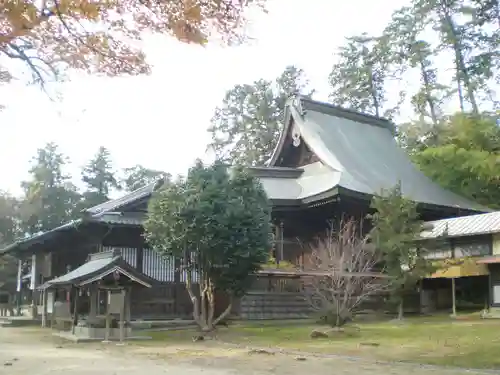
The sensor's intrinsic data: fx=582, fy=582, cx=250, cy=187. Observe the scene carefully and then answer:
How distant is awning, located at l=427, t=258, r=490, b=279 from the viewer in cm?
2070

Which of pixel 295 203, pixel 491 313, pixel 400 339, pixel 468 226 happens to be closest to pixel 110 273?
pixel 400 339

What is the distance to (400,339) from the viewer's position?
567 inches

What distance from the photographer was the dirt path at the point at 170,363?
973 cm

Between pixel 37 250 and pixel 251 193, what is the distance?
13.1 meters

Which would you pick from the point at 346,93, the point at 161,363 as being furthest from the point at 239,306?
the point at 346,93

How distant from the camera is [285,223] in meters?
24.8

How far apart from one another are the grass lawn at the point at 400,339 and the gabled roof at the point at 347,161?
616cm

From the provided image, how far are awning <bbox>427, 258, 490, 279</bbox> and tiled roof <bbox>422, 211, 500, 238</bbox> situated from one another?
103 centimetres

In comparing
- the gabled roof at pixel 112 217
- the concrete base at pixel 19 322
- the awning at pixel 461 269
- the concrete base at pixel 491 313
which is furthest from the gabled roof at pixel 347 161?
the concrete base at pixel 19 322

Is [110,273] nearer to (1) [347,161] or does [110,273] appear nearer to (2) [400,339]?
(2) [400,339]

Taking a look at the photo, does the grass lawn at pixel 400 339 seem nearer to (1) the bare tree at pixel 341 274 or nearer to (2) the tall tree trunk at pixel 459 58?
(1) the bare tree at pixel 341 274

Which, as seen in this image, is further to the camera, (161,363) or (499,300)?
(499,300)

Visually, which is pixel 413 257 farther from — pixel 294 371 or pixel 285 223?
pixel 294 371

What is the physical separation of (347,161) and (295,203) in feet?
13.6
